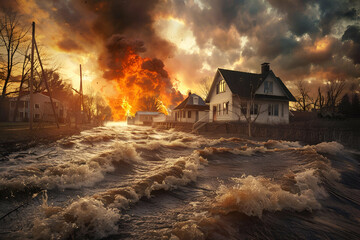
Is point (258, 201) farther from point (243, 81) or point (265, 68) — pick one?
point (265, 68)

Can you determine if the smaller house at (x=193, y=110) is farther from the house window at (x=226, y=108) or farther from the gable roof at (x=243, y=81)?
the gable roof at (x=243, y=81)

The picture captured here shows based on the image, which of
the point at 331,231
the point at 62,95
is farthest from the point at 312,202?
the point at 62,95

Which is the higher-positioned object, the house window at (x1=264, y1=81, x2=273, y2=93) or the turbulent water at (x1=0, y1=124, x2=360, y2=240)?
the house window at (x1=264, y1=81, x2=273, y2=93)

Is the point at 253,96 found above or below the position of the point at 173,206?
above

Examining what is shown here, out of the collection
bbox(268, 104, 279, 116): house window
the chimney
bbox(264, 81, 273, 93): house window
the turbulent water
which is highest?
the chimney

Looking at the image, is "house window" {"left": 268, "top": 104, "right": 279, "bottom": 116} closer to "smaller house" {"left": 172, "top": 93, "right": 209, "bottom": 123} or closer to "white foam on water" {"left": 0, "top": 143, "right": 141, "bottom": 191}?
"smaller house" {"left": 172, "top": 93, "right": 209, "bottom": 123}

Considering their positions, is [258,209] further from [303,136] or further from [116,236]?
[303,136]

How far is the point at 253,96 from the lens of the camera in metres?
25.0

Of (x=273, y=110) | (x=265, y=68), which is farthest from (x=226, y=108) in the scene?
(x=265, y=68)

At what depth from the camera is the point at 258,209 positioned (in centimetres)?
359

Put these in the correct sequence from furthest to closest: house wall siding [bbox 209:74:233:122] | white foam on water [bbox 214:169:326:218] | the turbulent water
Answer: house wall siding [bbox 209:74:233:122] → white foam on water [bbox 214:169:326:218] → the turbulent water

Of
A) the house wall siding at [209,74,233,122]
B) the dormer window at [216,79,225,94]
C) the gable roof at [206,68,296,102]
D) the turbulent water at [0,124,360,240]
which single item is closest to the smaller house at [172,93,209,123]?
the house wall siding at [209,74,233,122]

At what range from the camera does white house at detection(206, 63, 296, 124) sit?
2553 cm

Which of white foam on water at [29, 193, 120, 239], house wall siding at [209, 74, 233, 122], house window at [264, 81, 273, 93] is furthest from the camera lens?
house window at [264, 81, 273, 93]
